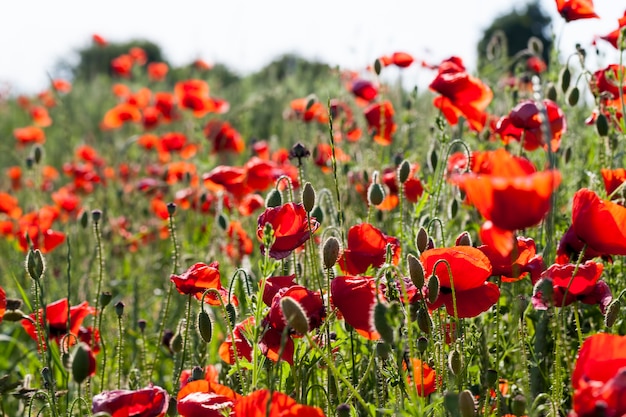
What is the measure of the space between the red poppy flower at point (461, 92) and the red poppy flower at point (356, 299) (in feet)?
3.53

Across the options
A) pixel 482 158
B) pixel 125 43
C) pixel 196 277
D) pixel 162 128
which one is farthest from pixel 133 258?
pixel 125 43

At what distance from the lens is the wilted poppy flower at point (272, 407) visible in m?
1.05

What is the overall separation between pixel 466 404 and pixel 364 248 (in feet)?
1.54

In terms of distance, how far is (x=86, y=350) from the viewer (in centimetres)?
127

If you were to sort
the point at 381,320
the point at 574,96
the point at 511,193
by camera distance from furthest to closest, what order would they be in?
the point at 574,96 < the point at 381,320 < the point at 511,193

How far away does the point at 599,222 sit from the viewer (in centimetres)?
135

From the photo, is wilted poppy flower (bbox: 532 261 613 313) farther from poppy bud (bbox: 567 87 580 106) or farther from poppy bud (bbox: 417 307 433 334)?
poppy bud (bbox: 567 87 580 106)

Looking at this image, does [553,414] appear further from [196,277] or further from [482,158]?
[482,158]

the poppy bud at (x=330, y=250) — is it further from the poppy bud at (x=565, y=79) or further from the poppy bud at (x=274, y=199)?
the poppy bud at (x=565, y=79)

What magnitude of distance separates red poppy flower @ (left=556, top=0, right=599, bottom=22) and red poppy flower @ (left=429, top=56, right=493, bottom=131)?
32cm

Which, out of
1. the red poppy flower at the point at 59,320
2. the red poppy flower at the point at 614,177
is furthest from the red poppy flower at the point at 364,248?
the red poppy flower at the point at 59,320

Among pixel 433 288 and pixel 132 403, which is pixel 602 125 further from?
pixel 132 403

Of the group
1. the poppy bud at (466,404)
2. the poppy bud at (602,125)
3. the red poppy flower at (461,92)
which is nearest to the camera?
the poppy bud at (466,404)

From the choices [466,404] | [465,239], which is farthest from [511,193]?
[465,239]
